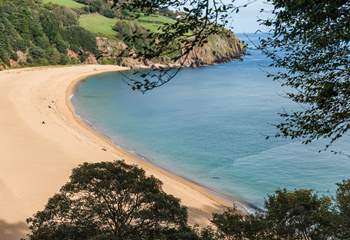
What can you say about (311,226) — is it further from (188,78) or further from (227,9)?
(188,78)

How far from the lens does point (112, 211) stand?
11.9 m

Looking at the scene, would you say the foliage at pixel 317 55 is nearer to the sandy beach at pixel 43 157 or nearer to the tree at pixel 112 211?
the tree at pixel 112 211

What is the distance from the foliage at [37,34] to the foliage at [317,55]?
82580 mm

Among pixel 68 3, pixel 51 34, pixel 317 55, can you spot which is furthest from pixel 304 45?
pixel 68 3

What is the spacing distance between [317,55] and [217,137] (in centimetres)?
3463

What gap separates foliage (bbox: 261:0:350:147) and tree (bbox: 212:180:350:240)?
4.11m

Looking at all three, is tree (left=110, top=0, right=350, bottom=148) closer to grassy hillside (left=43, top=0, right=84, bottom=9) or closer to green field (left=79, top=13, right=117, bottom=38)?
green field (left=79, top=13, right=117, bottom=38)

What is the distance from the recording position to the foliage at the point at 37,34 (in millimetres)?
88562

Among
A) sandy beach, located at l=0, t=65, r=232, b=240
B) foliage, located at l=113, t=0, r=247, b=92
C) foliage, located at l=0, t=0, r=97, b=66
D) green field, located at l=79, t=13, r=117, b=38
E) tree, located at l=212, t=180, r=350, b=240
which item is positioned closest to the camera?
foliage, located at l=113, t=0, r=247, b=92

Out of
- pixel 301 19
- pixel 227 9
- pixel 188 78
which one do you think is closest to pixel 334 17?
pixel 301 19

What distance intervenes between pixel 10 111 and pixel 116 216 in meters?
39.9

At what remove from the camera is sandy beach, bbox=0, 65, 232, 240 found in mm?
23031

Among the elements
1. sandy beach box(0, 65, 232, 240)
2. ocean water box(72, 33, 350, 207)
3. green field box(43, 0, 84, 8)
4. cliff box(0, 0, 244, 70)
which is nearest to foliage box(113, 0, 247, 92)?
ocean water box(72, 33, 350, 207)

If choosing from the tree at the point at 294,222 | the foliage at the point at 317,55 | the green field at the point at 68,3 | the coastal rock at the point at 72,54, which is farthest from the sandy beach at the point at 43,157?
the green field at the point at 68,3
